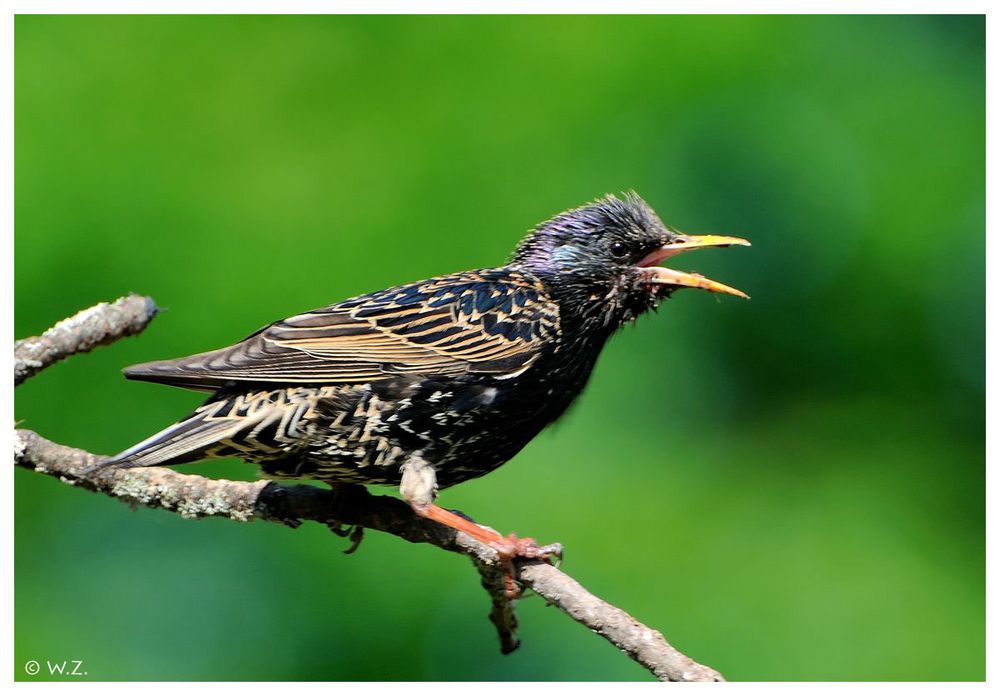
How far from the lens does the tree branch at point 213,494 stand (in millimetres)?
4039

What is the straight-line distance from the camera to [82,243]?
6637 mm

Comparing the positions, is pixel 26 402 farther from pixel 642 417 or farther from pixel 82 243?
pixel 642 417

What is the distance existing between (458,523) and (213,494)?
837 mm

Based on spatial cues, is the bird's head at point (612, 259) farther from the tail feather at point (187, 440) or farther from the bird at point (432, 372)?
the tail feather at point (187, 440)

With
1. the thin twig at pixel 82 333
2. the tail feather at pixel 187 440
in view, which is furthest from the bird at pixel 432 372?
the thin twig at pixel 82 333

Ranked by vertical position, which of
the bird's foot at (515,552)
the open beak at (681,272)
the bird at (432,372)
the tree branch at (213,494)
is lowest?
the bird's foot at (515,552)

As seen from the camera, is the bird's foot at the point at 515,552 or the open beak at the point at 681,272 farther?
the open beak at the point at 681,272

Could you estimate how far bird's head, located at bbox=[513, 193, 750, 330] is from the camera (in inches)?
182

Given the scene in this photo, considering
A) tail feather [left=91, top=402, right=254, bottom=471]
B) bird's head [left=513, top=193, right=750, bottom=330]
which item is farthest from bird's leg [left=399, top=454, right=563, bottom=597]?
bird's head [left=513, top=193, right=750, bottom=330]

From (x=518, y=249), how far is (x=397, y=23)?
302 cm

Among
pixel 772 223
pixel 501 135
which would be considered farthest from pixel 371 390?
pixel 772 223

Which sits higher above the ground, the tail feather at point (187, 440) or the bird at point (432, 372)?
the bird at point (432, 372)

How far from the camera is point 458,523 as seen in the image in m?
4.02

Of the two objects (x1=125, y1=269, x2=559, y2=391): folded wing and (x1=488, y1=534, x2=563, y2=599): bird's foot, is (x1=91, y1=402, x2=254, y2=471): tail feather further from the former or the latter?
(x1=488, y1=534, x2=563, y2=599): bird's foot
